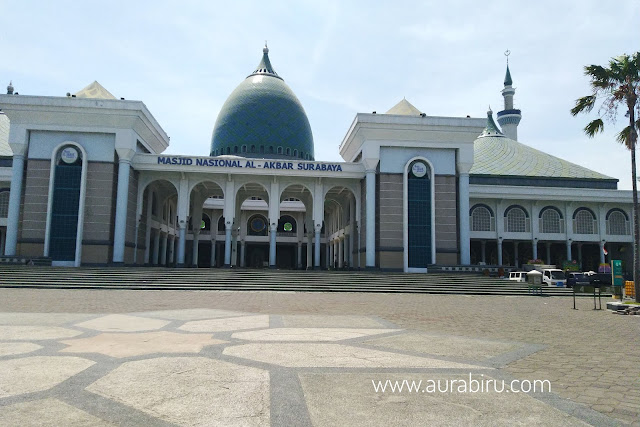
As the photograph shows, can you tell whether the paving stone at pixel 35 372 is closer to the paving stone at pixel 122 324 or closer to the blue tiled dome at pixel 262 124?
the paving stone at pixel 122 324

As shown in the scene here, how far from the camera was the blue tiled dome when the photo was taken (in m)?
52.2

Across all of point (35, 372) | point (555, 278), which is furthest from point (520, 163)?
point (35, 372)

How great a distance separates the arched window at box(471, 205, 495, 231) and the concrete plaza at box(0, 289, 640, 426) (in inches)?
1487

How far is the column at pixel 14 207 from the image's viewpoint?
35094mm

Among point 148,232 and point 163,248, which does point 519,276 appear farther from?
point 163,248

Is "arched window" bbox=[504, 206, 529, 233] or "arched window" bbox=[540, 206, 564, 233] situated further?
"arched window" bbox=[540, 206, 564, 233]

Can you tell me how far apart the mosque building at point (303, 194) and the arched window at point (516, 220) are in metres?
0.11

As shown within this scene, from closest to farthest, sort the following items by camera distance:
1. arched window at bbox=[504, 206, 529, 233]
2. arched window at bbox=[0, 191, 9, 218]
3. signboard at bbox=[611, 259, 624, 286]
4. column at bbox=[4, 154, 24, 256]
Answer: signboard at bbox=[611, 259, 624, 286] → column at bbox=[4, 154, 24, 256] → arched window at bbox=[0, 191, 9, 218] → arched window at bbox=[504, 206, 529, 233]

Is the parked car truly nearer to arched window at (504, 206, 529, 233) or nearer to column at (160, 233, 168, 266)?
arched window at (504, 206, 529, 233)

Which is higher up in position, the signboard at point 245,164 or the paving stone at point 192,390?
the signboard at point 245,164

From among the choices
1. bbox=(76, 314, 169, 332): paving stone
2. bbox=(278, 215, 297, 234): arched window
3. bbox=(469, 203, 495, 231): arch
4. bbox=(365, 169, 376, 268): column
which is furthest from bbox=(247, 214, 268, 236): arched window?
bbox=(76, 314, 169, 332): paving stone

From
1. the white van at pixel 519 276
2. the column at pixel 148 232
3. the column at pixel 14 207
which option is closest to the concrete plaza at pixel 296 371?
the white van at pixel 519 276

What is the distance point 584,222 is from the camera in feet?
160

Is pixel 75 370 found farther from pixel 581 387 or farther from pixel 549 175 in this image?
pixel 549 175
